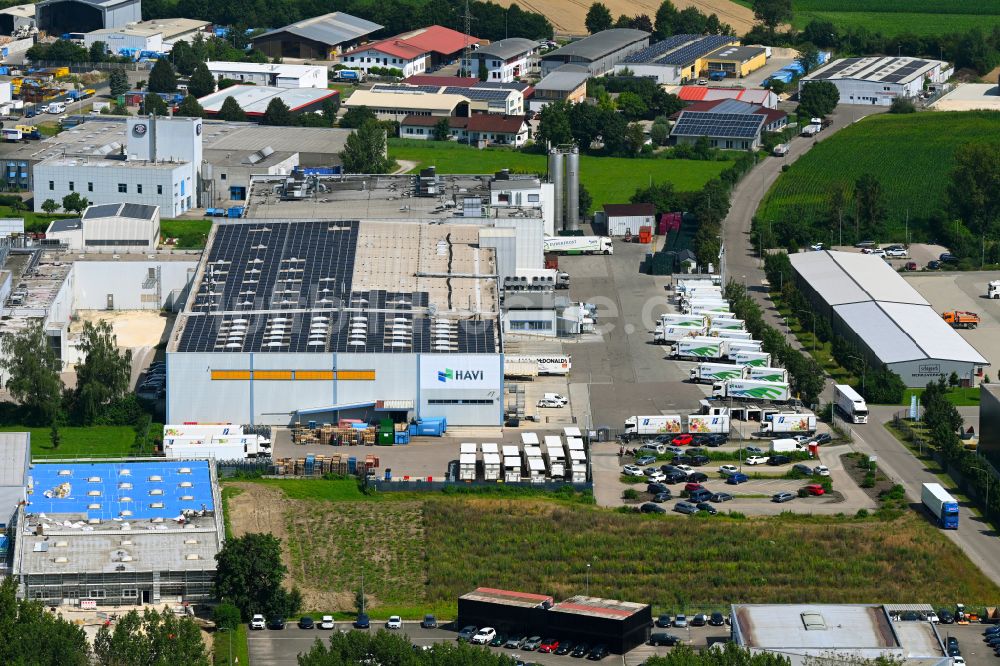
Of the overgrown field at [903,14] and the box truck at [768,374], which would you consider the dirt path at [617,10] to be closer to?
the overgrown field at [903,14]

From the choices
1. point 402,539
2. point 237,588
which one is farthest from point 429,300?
point 237,588

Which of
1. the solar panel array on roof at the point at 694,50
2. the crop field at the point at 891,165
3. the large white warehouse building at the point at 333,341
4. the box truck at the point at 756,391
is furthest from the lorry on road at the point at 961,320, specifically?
the solar panel array on roof at the point at 694,50

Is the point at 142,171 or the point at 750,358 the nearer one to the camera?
the point at 750,358

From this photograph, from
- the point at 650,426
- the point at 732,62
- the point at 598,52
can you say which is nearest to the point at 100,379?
the point at 650,426

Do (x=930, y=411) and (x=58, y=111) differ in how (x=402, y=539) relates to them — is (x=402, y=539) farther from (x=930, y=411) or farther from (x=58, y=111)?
(x=58, y=111)

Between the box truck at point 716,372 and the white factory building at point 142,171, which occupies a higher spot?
the white factory building at point 142,171

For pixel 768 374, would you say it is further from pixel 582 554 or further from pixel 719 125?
pixel 719 125
